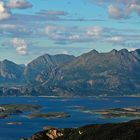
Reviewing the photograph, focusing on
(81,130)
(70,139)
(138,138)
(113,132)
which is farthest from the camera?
(81,130)

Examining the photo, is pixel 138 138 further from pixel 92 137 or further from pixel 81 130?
pixel 81 130

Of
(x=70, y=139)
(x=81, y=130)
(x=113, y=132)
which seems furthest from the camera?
(x=81, y=130)

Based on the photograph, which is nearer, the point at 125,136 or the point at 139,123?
the point at 125,136

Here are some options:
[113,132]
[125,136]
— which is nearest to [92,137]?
[113,132]

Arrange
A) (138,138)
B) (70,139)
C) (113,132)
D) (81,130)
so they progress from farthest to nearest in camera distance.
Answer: (81,130), (70,139), (113,132), (138,138)

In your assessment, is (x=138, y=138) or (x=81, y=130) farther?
(x=81, y=130)

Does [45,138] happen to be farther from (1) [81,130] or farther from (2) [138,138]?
(2) [138,138]
